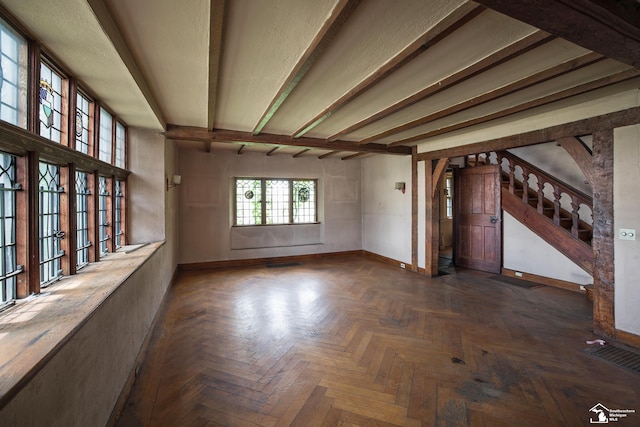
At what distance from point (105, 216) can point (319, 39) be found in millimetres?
2824

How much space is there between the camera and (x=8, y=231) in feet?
4.82

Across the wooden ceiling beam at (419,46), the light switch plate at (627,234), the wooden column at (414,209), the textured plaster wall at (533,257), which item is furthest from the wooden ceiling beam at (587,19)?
the textured plaster wall at (533,257)

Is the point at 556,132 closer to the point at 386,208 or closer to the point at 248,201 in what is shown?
the point at 386,208

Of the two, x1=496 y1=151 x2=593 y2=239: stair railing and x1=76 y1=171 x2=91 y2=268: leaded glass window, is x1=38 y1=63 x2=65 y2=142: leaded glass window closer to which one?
x1=76 y1=171 x2=91 y2=268: leaded glass window

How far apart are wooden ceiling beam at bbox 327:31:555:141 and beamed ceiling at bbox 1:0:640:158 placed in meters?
Result: 0.01

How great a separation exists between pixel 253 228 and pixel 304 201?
1441mm

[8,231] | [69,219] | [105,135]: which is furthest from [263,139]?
[8,231]

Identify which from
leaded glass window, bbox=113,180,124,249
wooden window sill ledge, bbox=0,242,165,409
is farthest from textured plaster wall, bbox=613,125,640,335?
leaded glass window, bbox=113,180,124,249

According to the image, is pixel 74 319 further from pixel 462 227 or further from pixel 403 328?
pixel 462 227

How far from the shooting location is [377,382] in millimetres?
2104

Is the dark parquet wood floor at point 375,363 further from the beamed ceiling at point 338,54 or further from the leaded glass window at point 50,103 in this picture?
the beamed ceiling at point 338,54

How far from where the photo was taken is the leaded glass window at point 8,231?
55.8 inches

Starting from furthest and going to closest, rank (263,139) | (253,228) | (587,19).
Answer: (253,228) → (263,139) → (587,19)

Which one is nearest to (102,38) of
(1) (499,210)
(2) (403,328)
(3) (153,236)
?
(3) (153,236)
